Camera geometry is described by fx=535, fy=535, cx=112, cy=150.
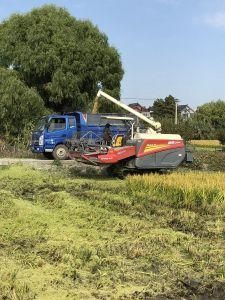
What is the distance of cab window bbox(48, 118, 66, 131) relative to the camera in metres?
24.5

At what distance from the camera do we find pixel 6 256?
6465 mm

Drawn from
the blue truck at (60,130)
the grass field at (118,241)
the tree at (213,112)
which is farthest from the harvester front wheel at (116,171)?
the tree at (213,112)

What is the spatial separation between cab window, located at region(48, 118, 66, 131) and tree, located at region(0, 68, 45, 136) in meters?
5.33

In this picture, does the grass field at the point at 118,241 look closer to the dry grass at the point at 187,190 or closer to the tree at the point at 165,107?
the dry grass at the point at 187,190

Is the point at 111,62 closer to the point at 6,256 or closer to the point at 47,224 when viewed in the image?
the point at 47,224

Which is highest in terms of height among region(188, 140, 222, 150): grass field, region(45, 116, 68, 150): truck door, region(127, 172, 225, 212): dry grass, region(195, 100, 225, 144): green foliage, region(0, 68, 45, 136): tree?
region(195, 100, 225, 144): green foliage

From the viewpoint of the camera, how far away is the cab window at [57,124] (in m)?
24.5

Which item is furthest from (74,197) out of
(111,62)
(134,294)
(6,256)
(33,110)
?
(111,62)

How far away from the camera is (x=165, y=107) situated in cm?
9019

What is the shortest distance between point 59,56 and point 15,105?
443cm

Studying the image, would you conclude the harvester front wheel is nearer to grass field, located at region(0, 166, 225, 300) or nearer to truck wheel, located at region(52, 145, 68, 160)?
grass field, located at region(0, 166, 225, 300)

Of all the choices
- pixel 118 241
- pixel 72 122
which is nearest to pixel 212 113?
pixel 72 122

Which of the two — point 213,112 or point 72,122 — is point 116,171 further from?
point 213,112

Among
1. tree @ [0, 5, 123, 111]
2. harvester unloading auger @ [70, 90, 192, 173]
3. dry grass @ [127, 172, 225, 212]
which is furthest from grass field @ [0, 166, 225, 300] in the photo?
tree @ [0, 5, 123, 111]
